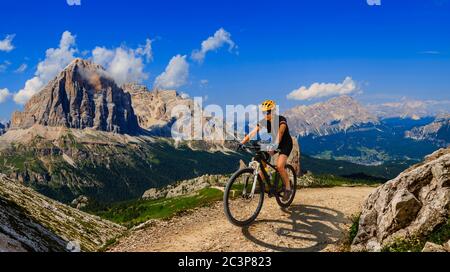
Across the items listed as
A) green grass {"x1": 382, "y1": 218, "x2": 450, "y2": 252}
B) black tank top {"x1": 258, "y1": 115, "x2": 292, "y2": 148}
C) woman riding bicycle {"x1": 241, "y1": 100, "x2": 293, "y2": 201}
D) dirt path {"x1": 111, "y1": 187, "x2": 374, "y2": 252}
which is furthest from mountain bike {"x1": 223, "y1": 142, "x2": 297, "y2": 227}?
A: green grass {"x1": 382, "y1": 218, "x2": 450, "y2": 252}

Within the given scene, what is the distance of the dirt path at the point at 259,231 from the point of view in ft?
63.1

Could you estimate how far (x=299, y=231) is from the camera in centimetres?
2109

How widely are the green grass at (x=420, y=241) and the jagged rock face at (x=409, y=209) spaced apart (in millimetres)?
230

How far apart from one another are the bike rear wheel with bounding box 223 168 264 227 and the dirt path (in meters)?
0.73

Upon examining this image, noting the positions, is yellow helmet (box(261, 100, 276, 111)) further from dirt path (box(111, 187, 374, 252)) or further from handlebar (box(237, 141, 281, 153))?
dirt path (box(111, 187, 374, 252))

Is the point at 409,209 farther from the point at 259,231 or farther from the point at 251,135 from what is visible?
the point at 251,135

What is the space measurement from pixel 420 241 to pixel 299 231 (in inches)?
266

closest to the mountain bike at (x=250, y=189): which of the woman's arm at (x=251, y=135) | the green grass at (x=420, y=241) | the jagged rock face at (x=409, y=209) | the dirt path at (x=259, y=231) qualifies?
the woman's arm at (x=251, y=135)
